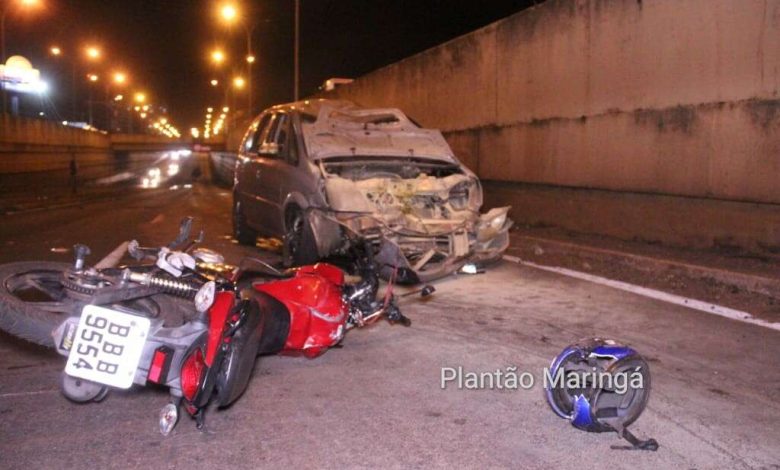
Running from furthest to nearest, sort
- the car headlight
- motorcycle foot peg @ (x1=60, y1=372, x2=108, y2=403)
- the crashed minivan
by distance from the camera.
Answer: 1. the car headlight
2. the crashed minivan
3. motorcycle foot peg @ (x1=60, y1=372, x2=108, y2=403)

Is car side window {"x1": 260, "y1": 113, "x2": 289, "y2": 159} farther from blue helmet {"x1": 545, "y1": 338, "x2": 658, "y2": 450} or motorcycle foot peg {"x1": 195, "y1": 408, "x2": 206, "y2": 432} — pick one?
blue helmet {"x1": 545, "y1": 338, "x2": 658, "y2": 450}

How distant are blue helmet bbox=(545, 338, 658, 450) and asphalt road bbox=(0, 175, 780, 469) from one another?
3.9 inches

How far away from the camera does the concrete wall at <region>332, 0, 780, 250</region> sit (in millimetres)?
8078

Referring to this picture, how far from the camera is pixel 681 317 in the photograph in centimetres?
640

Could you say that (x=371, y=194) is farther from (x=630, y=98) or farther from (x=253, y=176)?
(x=630, y=98)

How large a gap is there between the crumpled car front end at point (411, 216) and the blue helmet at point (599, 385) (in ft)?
10.5

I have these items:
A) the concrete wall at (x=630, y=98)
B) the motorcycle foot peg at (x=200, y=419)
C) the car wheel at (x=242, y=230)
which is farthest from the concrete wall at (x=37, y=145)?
the motorcycle foot peg at (x=200, y=419)

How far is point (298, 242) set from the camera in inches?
322

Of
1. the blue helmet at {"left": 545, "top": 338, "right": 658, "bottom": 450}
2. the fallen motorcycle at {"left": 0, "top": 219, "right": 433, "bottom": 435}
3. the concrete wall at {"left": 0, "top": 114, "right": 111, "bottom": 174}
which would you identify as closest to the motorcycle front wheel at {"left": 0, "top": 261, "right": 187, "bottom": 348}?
the fallen motorcycle at {"left": 0, "top": 219, "right": 433, "bottom": 435}

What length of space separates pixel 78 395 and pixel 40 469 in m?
0.77

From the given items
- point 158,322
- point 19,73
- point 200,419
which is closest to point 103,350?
point 158,322

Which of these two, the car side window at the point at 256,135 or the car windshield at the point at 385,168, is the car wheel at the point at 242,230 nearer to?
the car side window at the point at 256,135

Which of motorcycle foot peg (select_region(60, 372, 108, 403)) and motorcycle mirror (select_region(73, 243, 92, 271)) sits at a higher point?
motorcycle mirror (select_region(73, 243, 92, 271))

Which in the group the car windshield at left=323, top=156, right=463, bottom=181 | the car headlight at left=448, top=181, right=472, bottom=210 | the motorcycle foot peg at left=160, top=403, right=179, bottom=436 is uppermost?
the car windshield at left=323, top=156, right=463, bottom=181
